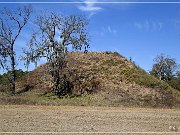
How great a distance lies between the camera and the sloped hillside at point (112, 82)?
115 feet

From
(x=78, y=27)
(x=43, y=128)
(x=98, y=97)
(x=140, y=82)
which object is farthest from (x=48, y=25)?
(x=43, y=128)

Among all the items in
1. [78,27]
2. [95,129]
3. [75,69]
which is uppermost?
[78,27]

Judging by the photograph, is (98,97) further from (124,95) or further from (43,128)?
(43,128)

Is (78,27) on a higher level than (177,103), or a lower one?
higher

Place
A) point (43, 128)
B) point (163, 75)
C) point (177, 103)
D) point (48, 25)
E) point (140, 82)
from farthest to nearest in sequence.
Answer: point (163, 75)
point (140, 82)
point (48, 25)
point (177, 103)
point (43, 128)

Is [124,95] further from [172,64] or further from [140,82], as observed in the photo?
[172,64]

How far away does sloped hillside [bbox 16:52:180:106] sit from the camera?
35094mm

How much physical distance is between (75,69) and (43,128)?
30.0 m

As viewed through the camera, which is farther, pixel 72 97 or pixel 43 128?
pixel 72 97

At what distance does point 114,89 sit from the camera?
37.9 metres

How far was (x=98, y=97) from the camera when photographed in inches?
1384

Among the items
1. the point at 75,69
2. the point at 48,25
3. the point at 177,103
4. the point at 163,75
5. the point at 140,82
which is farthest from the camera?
the point at 163,75

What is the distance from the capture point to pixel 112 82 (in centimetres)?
3984

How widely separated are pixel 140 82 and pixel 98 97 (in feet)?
21.7
